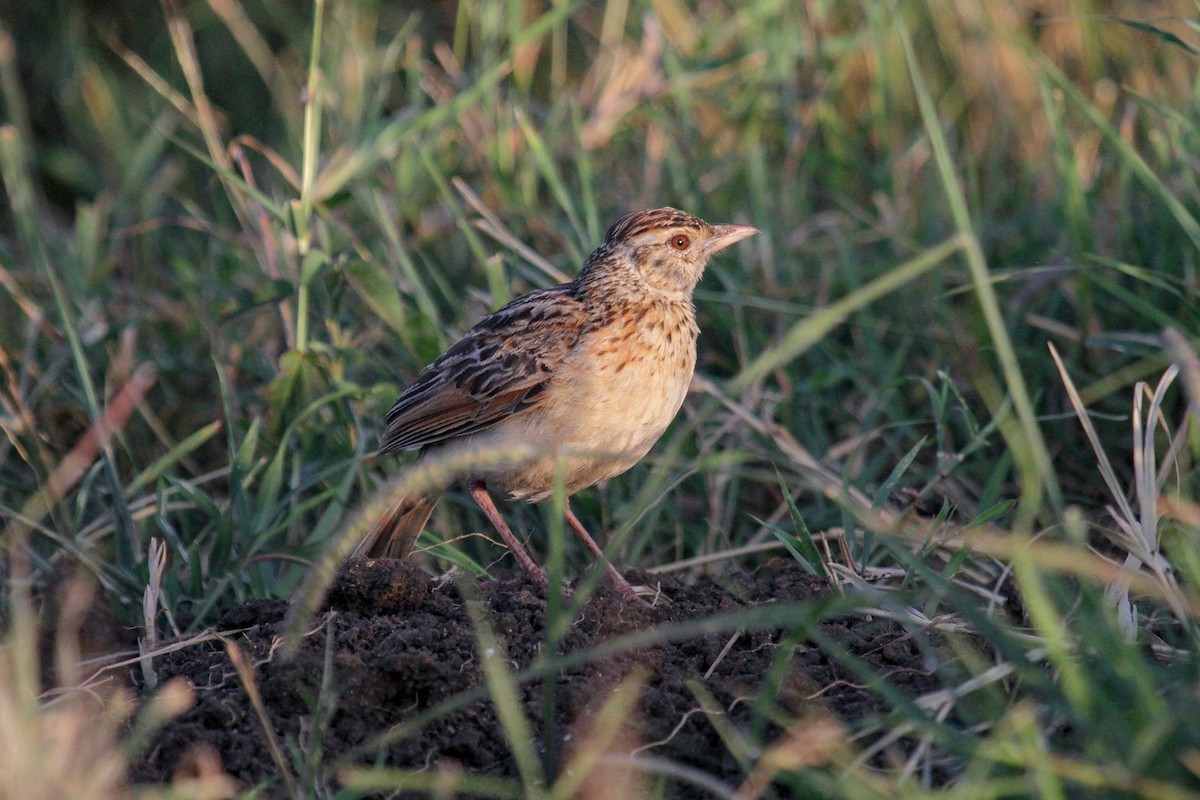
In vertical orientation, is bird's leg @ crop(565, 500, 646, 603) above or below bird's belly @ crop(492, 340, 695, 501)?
below

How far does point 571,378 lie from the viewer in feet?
Result: 15.7

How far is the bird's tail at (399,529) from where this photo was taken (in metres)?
4.88

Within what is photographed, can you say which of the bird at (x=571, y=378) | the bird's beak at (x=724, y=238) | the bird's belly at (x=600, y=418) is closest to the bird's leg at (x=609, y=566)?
the bird at (x=571, y=378)

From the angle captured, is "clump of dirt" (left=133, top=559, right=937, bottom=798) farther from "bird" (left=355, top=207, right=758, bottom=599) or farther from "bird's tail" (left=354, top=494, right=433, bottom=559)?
"bird's tail" (left=354, top=494, right=433, bottom=559)

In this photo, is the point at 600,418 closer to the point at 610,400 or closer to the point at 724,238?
the point at 610,400

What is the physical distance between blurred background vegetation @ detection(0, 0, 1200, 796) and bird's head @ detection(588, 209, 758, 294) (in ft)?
1.35

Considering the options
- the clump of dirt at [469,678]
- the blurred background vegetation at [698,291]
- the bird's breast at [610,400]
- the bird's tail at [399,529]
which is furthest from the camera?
the bird's tail at [399,529]

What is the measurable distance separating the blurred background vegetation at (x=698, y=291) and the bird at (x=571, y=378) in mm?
196

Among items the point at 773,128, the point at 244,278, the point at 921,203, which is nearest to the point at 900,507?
the point at 921,203

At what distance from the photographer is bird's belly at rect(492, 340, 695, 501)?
4645 mm

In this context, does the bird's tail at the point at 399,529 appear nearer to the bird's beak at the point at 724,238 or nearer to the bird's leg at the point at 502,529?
the bird's leg at the point at 502,529

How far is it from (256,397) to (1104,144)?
14.9 ft

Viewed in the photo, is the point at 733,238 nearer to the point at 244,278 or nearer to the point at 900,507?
the point at 900,507

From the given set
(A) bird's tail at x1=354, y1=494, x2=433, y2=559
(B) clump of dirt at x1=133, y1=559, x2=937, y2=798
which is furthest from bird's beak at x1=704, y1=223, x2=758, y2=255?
(B) clump of dirt at x1=133, y1=559, x2=937, y2=798
